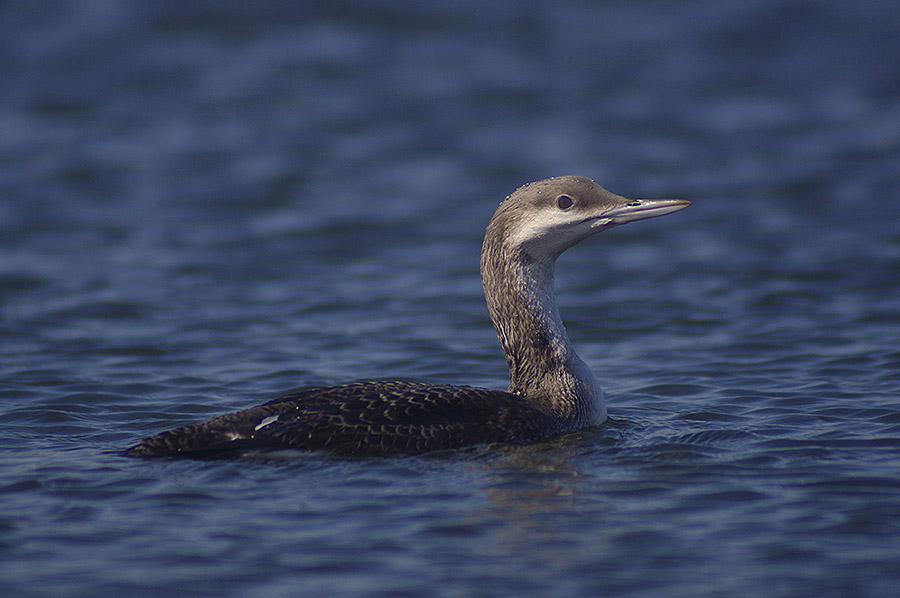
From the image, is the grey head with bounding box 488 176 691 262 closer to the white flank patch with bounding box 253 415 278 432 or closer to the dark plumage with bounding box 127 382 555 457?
the dark plumage with bounding box 127 382 555 457

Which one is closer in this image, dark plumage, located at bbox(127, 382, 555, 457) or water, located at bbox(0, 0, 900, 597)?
water, located at bbox(0, 0, 900, 597)

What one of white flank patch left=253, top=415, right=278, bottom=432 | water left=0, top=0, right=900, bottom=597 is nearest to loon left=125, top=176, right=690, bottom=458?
white flank patch left=253, top=415, right=278, bottom=432

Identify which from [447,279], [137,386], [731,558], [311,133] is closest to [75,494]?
[137,386]

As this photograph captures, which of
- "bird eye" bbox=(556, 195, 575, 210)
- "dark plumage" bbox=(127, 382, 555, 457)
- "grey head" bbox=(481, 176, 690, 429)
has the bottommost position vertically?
"dark plumage" bbox=(127, 382, 555, 457)

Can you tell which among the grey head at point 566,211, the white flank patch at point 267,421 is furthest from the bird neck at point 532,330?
the white flank patch at point 267,421

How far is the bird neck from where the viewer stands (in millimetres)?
6582

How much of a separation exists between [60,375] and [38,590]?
3.82m

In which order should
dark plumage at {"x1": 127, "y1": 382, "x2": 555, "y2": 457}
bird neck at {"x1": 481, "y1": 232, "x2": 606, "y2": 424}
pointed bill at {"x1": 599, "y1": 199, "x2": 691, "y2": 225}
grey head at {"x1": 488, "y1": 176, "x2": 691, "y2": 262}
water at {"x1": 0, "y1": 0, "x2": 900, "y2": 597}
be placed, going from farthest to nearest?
bird neck at {"x1": 481, "y1": 232, "x2": 606, "y2": 424}, grey head at {"x1": 488, "y1": 176, "x2": 691, "y2": 262}, pointed bill at {"x1": 599, "y1": 199, "x2": 691, "y2": 225}, dark plumage at {"x1": 127, "y1": 382, "x2": 555, "y2": 457}, water at {"x1": 0, "y1": 0, "x2": 900, "y2": 597}

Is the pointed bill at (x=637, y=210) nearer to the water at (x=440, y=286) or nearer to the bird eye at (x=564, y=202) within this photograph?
the bird eye at (x=564, y=202)

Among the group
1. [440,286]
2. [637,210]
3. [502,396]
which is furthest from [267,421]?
[440,286]

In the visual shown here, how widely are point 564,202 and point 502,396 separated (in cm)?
114

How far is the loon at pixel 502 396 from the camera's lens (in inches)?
222

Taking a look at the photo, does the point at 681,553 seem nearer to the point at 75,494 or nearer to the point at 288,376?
the point at 75,494

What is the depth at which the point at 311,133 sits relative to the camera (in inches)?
600
